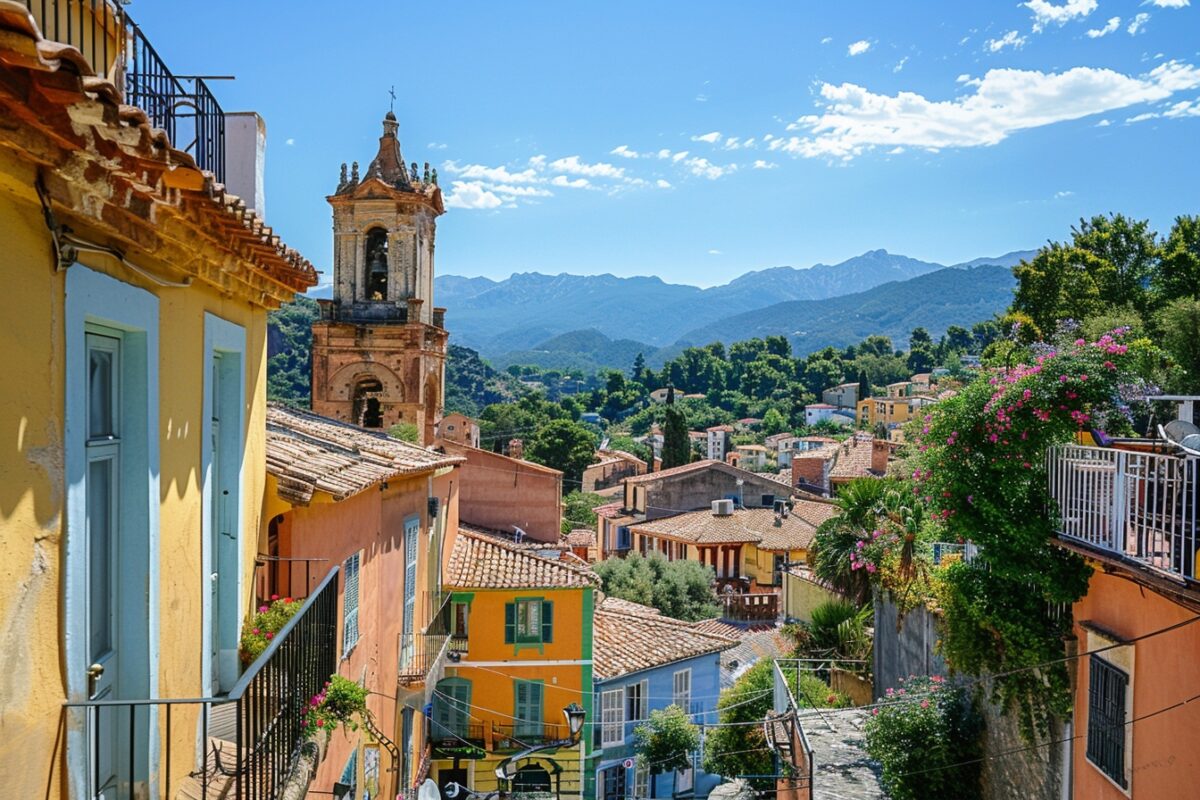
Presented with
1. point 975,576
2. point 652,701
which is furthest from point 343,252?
point 975,576

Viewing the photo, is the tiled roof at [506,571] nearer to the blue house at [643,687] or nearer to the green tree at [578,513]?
the blue house at [643,687]

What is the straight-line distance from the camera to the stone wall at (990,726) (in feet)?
33.9

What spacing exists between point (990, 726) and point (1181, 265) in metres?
27.4

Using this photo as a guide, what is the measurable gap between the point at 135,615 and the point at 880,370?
17781 centimetres

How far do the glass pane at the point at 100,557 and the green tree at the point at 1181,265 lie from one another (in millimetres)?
36164

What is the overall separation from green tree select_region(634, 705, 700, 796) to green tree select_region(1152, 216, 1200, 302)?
75.9 ft

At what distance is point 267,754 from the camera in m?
4.82

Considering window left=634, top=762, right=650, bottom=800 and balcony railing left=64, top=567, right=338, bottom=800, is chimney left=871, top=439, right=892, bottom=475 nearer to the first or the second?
window left=634, top=762, right=650, bottom=800

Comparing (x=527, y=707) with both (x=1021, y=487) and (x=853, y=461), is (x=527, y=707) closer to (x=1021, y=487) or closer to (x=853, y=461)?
(x=1021, y=487)

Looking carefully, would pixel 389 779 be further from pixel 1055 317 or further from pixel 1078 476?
pixel 1055 317

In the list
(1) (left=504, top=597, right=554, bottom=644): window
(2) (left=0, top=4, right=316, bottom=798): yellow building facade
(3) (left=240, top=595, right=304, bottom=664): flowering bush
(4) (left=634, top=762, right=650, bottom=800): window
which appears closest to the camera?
(2) (left=0, top=4, right=316, bottom=798): yellow building facade

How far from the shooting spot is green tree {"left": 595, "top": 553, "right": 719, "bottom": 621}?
1531 inches

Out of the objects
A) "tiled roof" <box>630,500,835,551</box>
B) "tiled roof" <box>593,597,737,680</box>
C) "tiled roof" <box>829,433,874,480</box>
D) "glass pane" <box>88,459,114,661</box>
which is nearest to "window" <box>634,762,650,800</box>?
"tiled roof" <box>593,597,737,680</box>

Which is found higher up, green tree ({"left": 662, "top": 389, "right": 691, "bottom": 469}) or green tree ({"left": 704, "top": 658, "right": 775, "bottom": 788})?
green tree ({"left": 662, "top": 389, "right": 691, "bottom": 469})
